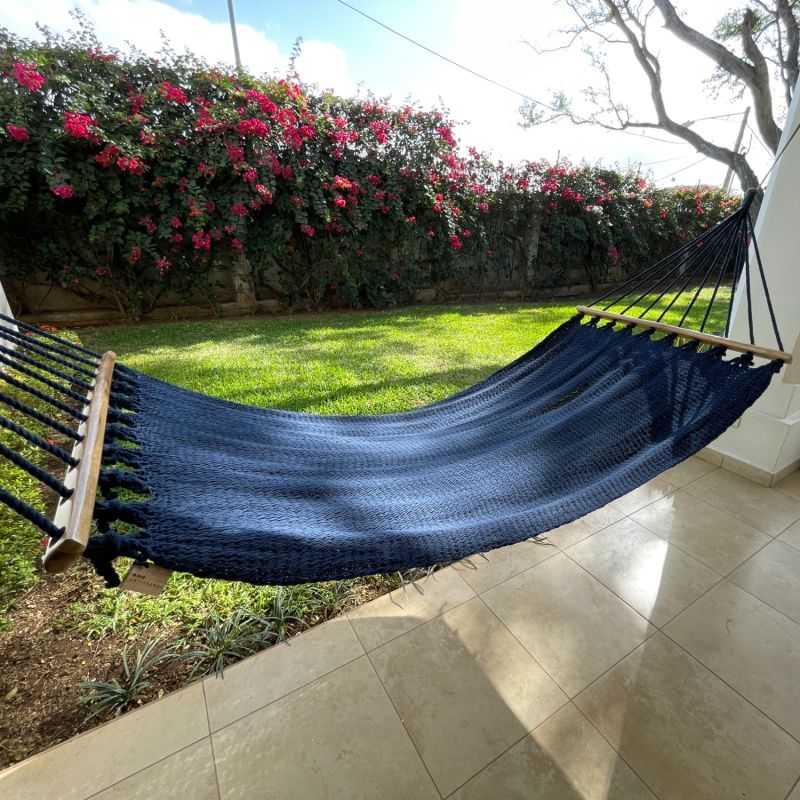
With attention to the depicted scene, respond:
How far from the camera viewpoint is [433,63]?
6395 mm

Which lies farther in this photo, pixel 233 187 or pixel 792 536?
pixel 233 187

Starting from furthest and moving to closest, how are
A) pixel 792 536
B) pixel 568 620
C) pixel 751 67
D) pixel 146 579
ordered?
1. pixel 751 67
2. pixel 792 536
3. pixel 568 620
4. pixel 146 579

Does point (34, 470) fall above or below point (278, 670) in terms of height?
above

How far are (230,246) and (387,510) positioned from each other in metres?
4.05

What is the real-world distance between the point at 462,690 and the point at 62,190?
171 inches

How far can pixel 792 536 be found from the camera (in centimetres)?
145

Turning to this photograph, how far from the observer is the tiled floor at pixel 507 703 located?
2.65ft

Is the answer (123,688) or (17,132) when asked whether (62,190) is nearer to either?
(17,132)

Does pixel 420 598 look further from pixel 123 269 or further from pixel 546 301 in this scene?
pixel 546 301

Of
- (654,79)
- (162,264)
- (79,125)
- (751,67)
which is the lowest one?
(162,264)

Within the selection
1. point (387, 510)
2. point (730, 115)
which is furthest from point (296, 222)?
point (730, 115)

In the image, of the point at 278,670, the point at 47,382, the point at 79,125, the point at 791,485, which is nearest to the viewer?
the point at 47,382

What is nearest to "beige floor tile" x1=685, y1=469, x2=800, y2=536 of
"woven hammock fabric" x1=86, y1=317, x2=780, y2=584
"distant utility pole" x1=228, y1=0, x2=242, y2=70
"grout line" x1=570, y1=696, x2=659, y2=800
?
"woven hammock fabric" x1=86, y1=317, x2=780, y2=584

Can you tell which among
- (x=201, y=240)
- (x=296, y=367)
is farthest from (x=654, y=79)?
(x=296, y=367)
